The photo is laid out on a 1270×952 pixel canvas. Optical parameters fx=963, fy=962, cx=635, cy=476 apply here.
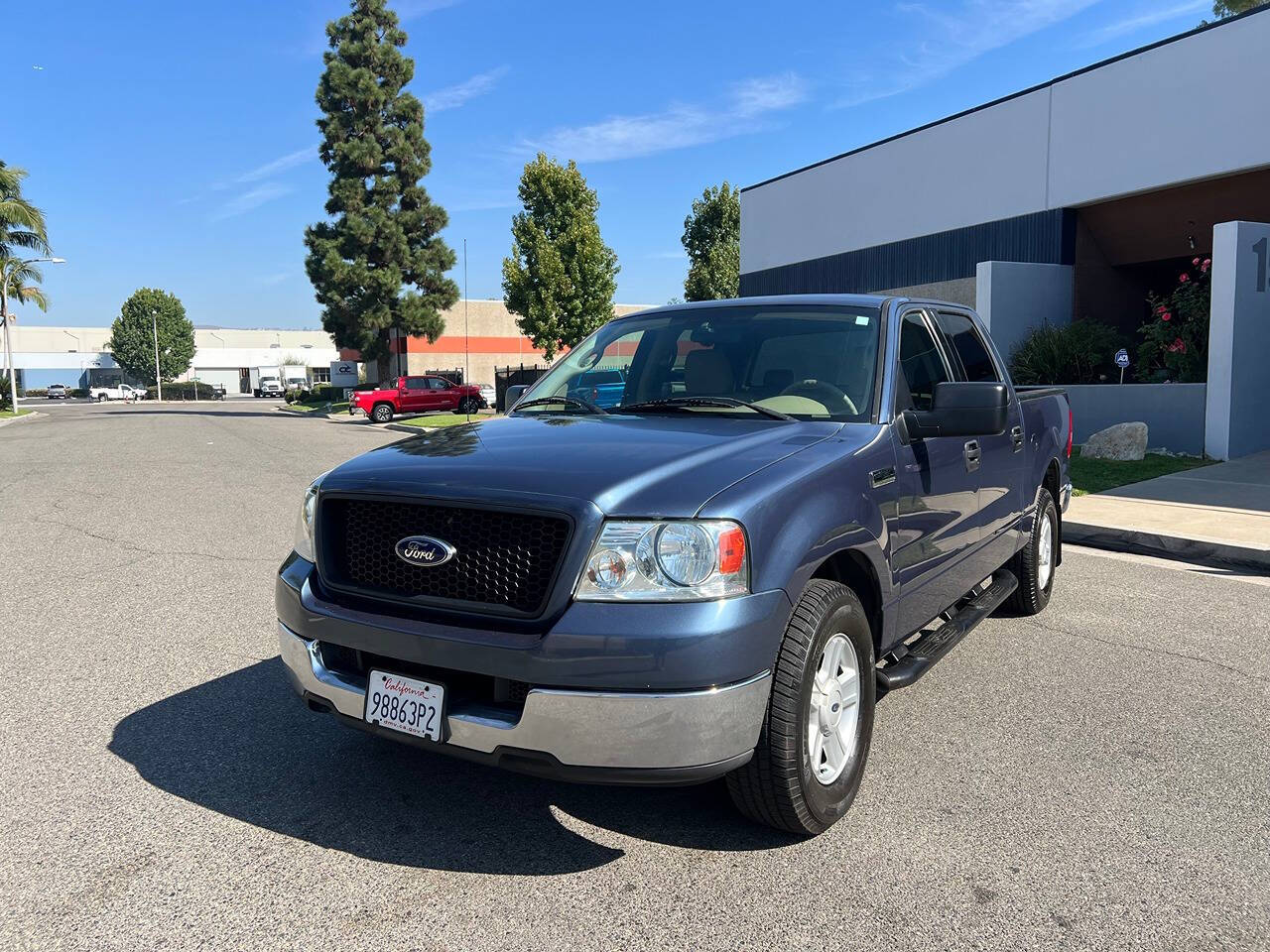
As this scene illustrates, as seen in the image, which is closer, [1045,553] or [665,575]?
[665,575]

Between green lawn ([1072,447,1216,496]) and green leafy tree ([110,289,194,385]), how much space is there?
9495 centimetres

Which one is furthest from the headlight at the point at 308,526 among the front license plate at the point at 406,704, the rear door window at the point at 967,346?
the rear door window at the point at 967,346

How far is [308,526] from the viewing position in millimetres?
3482

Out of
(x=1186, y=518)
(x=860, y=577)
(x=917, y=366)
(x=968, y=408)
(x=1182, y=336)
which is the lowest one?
(x=1186, y=518)

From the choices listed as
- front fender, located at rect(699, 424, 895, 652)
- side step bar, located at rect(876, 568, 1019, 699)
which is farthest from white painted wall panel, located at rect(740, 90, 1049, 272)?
front fender, located at rect(699, 424, 895, 652)

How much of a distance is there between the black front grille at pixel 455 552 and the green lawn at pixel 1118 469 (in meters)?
9.95

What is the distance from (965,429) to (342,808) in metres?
2.70

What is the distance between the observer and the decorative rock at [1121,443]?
13828 mm

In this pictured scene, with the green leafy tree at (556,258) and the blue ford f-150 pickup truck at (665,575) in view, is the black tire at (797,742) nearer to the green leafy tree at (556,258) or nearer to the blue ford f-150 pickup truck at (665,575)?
the blue ford f-150 pickup truck at (665,575)

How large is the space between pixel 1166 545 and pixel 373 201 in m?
41.0

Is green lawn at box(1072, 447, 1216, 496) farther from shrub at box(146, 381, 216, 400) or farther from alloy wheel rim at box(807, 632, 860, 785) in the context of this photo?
shrub at box(146, 381, 216, 400)

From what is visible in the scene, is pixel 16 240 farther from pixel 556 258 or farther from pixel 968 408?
pixel 968 408

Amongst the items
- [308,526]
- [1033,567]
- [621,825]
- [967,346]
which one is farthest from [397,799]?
[1033,567]

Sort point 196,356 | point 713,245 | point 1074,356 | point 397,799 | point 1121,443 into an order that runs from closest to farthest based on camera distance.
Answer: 1. point 397,799
2. point 1121,443
3. point 1074,356
4. point 713,245
5. point 196,356
